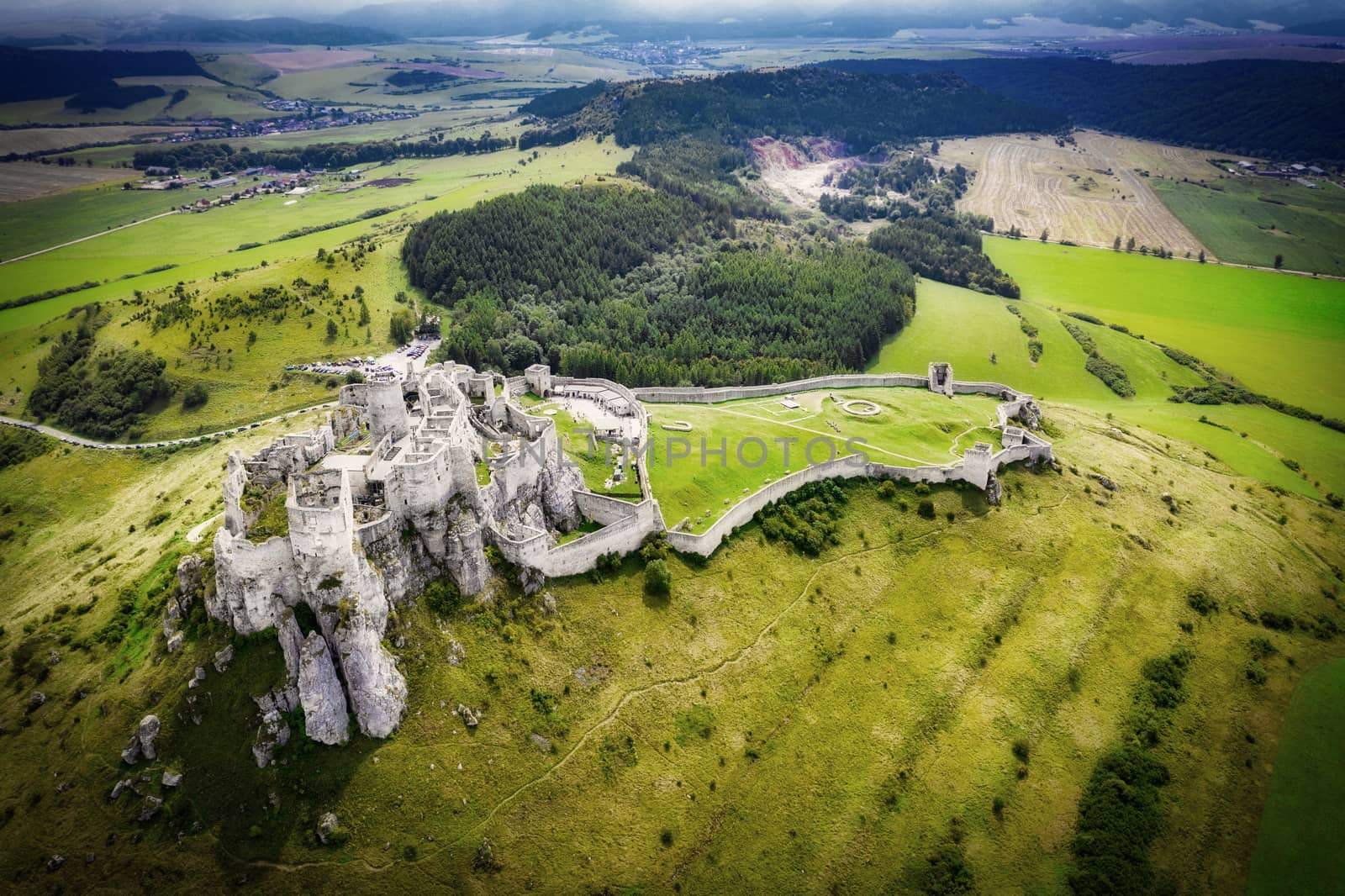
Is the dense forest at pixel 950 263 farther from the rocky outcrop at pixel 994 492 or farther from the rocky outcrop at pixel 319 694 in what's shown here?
the rocky outcrop at pixel 319 694

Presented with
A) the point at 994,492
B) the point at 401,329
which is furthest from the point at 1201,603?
the point at 401,329

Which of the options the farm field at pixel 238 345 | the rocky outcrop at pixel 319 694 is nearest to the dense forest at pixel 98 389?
the farm field at pixel 238 345

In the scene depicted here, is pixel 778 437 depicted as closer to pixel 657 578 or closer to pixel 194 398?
pixel 657 578

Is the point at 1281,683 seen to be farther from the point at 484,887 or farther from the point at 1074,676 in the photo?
the point at 484,887

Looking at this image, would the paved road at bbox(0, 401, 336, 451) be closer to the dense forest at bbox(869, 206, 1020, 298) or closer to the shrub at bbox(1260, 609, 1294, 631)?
the shrub at bbox(1260, 609, 1294, 631)

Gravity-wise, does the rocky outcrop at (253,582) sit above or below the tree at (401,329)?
above

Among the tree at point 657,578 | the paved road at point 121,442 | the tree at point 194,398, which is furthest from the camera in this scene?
the tree at point 194,398

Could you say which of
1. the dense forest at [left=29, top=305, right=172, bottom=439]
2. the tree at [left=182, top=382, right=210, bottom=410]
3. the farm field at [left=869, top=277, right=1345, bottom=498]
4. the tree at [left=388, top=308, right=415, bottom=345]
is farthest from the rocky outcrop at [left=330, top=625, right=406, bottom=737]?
the farm field at [left=869, top=277, right=1345, bottom=498]
